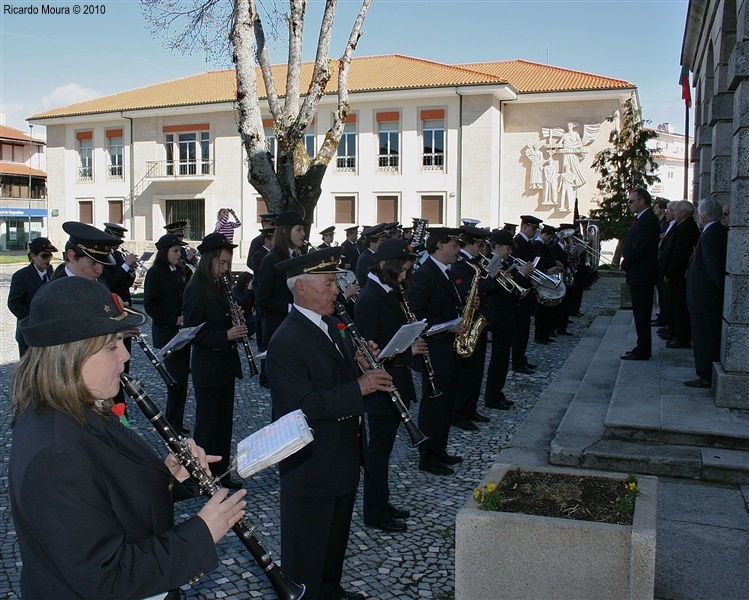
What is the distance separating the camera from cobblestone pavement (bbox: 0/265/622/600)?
4164 mm

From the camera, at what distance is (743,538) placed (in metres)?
4.60

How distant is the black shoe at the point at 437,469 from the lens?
6.06m

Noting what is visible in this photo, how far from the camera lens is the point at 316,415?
349 cm

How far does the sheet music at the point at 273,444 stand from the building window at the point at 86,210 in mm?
44919

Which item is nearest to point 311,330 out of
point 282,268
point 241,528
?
point 282,268

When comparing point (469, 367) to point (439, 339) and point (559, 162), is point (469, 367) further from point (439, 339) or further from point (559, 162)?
point (559, 162)

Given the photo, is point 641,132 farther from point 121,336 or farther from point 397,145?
point 121,336

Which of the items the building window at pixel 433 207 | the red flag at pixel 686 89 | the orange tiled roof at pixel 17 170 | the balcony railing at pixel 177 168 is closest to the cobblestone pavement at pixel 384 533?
the red flag at pixel 686 89

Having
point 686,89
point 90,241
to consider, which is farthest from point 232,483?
point 686,89

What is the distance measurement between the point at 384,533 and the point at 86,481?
10.8 ft

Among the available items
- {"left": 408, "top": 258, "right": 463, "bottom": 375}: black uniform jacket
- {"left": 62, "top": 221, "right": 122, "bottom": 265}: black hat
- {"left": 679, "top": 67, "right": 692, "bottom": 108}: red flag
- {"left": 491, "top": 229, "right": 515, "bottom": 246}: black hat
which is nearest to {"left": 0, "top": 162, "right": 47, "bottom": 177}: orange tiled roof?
{"left": 679, "top": 67, "right": 692, "bottom": 108}: red flag

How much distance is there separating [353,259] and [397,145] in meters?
21.9

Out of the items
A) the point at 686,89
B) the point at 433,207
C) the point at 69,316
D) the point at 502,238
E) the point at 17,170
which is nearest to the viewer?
the point at 69,316

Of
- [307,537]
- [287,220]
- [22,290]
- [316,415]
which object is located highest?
[287,220]
